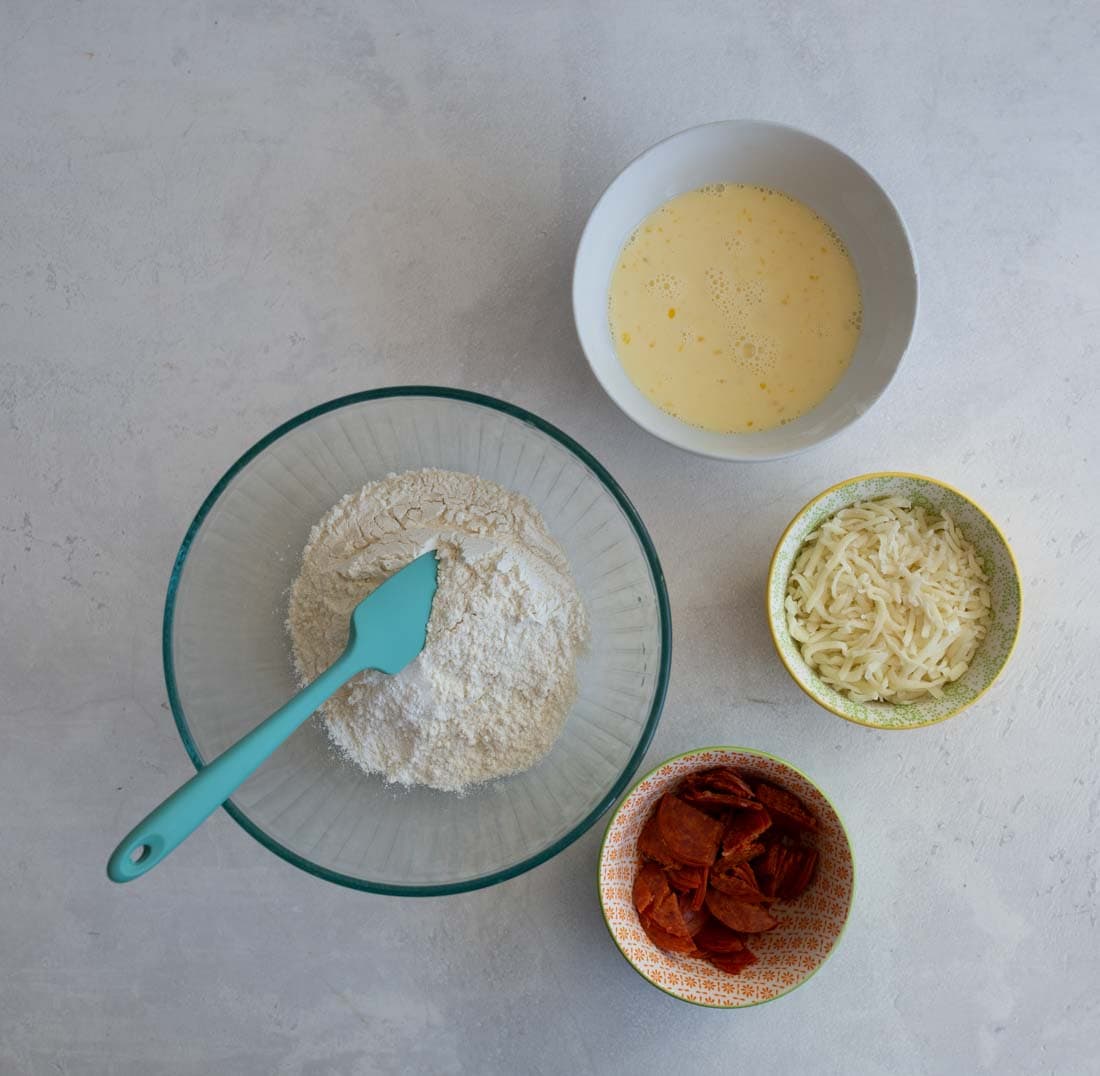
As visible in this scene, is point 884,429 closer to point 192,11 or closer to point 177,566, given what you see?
point 177,566

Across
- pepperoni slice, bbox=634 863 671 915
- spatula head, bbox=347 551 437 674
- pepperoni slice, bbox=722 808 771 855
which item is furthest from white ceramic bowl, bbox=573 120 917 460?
pepperoni slice, bbox=634 863 671 915

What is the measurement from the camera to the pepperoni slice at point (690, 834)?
1.50 m

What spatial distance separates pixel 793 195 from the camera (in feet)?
5.24

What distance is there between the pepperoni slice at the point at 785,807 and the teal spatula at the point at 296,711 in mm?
607

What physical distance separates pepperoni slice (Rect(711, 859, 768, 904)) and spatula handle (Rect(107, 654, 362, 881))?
70cm

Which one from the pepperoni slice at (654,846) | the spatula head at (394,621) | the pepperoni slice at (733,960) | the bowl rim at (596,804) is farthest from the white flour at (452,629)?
the pepperoni slice at (733,960)

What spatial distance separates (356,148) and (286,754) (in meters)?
1.00

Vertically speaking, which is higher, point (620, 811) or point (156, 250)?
point (156, 250)

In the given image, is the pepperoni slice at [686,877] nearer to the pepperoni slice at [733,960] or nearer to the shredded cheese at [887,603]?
the pepperoni slice at [733,960]

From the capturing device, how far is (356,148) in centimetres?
166

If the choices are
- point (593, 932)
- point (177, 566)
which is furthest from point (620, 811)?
point (177, 566)

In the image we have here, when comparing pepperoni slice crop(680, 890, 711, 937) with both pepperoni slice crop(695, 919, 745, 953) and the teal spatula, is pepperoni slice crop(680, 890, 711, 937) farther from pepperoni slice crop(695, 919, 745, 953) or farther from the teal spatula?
the teal spatula

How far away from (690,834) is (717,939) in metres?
0.19

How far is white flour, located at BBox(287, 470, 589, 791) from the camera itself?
134cm
